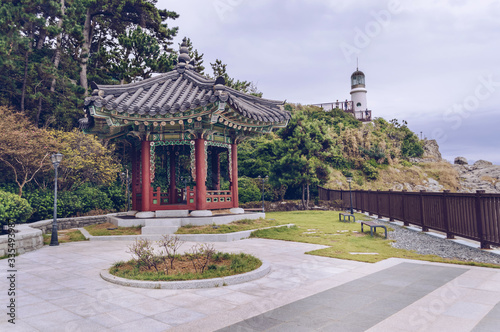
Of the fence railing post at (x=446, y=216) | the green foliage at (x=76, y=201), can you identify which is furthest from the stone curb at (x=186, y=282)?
the green foliage at (x=76, y=201)

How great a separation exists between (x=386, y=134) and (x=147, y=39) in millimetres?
37733

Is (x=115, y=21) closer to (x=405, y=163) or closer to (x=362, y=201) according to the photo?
(x=362, y=201)

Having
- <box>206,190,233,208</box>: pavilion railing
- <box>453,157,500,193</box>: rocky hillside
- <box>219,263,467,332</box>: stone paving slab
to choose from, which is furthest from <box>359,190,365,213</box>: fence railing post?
<box>453,157,500,193</box>: rocky hillside

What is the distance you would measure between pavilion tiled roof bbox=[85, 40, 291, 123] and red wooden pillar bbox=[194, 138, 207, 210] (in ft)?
6.79

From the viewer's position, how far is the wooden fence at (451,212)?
28.1 ft

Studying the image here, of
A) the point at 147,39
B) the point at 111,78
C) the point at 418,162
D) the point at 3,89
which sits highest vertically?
the point at 147,39

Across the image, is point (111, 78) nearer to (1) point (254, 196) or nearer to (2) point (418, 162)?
(1) point (254, 196)

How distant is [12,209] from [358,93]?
203ft

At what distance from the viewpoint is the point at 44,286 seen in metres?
6.08

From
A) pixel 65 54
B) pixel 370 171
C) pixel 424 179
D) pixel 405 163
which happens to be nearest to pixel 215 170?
pixel 65 54

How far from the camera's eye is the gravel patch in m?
→ 8.14

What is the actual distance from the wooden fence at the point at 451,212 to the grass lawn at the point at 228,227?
632cm

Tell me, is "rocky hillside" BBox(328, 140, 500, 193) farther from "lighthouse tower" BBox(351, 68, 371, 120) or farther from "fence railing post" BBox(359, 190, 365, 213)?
"lighthouse tower" BBox(351, 68, 371, 120)

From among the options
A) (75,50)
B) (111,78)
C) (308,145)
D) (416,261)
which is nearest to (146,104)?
(416,261)
